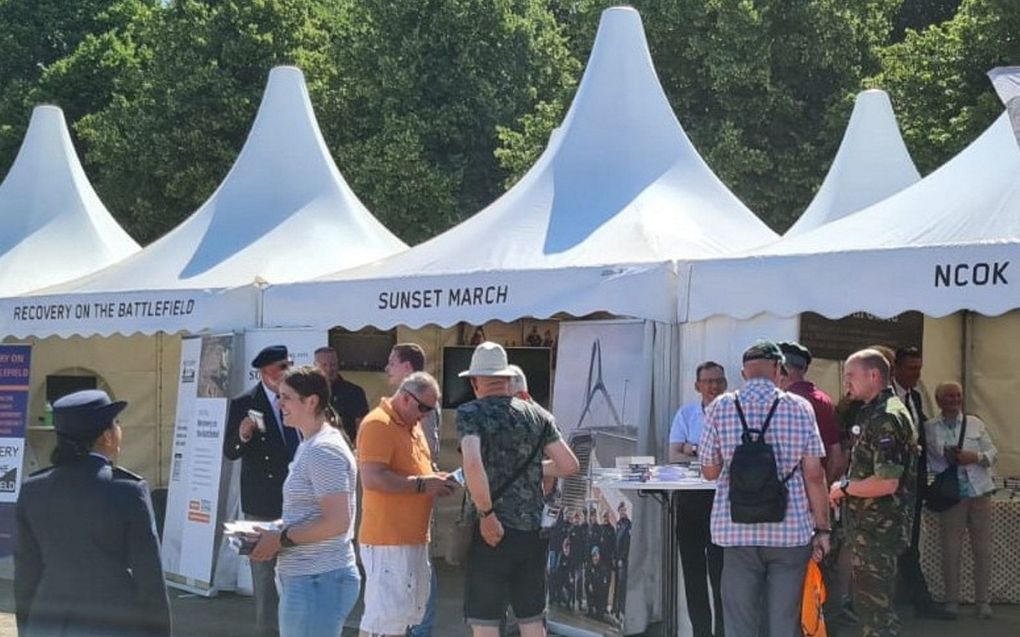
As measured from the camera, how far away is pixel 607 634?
7645mm

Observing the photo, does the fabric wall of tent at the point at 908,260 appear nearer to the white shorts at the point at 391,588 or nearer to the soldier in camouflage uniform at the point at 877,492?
the soldier in camouflage uniform at the point at 877,492

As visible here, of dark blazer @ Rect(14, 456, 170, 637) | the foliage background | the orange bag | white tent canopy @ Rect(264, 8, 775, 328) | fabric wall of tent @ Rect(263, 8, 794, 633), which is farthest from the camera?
the foliage background

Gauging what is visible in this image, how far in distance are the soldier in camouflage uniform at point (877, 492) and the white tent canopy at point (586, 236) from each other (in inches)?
72.0

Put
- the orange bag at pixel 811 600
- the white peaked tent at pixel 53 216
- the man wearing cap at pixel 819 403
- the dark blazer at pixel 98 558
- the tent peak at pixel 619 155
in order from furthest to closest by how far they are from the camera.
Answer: the white peaked tent at pixel 53 216
the tent peak at pixel 619 155
the man wearing cap at pixel 819 403
the orange bag at pixel 811 600
the dark blazer at pixel 98 558

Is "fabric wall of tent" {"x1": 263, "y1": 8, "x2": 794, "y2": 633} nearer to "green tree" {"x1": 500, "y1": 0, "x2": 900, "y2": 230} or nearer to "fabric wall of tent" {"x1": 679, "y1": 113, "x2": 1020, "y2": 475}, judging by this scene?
"fabric wall of tent" {"x1": 679, "y1": 113, "x2": 1020, "y2": 475}

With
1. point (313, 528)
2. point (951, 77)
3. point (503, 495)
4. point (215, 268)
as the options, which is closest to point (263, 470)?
point (503, 495)

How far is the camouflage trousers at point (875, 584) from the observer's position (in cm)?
603

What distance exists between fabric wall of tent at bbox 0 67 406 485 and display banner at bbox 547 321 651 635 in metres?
2.85

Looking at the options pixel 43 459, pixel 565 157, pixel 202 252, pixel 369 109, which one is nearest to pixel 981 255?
pixel 565 157

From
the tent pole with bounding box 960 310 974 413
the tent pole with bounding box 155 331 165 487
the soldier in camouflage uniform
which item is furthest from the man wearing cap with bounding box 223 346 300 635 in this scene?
the tent pole with bounding box 155 331 165 487

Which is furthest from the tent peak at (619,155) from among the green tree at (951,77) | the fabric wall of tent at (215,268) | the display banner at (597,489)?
the green tree at (951,77)

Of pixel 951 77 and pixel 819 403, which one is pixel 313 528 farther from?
pixel 951 77

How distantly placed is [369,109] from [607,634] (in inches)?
693

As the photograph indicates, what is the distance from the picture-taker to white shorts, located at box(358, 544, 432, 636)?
555 cm
